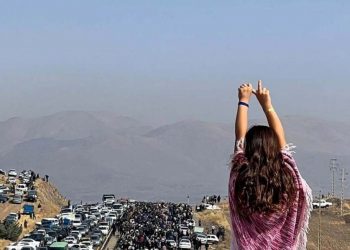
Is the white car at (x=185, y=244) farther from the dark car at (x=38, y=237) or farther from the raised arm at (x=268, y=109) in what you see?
the raised arm at (x=268, y=109)

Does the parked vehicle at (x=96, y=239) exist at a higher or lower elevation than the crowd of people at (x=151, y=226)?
lower

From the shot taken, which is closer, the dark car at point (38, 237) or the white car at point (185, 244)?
the white car at point (185, 244)

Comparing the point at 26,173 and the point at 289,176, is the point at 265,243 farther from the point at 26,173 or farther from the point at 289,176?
the point at 26,173

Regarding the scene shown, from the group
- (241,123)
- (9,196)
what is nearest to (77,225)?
(9,196)

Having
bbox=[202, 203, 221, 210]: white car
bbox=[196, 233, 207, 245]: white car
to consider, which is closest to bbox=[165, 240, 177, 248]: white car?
bbox=[196, 233, 207, 245]: white car

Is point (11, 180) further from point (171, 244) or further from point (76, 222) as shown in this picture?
point (171, 244)

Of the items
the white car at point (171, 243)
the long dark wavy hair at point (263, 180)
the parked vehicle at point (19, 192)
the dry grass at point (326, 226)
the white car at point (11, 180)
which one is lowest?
the dry grass at point (326, 226)

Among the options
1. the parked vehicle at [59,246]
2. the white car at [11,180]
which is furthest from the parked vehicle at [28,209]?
the parked vehicle at [59,246]

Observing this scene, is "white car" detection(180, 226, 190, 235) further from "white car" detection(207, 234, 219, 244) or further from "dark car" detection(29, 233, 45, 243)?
"dark car" detection(29, 233, 45, 243)
